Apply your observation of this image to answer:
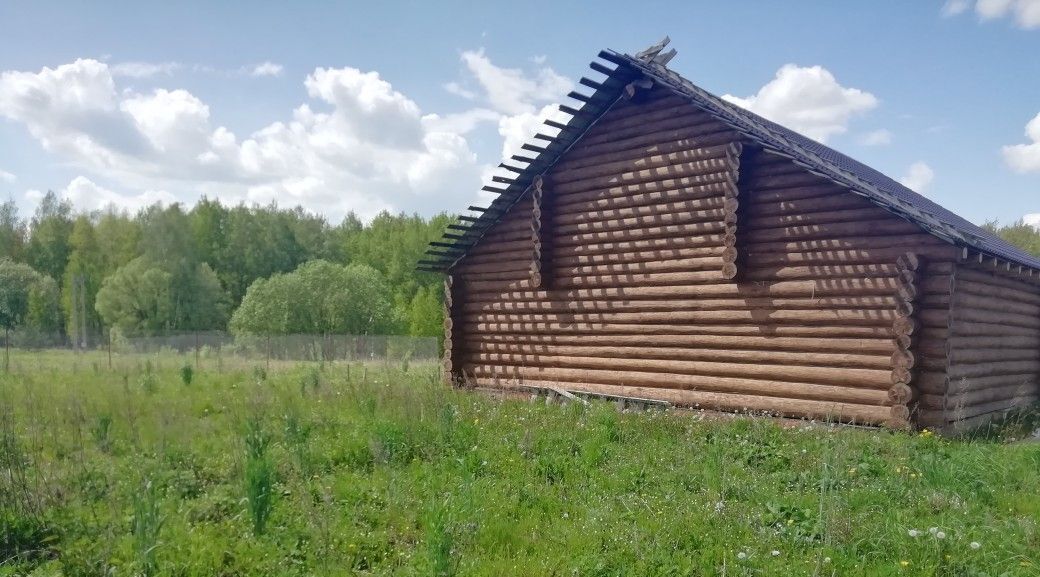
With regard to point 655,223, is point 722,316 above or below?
below

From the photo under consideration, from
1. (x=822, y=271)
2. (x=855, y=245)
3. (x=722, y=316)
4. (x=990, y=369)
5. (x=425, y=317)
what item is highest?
(x=855, y=245)

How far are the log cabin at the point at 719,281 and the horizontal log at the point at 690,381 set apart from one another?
0.09 feet

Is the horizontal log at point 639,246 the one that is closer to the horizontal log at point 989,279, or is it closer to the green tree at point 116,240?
the horizontal log at point 989,279

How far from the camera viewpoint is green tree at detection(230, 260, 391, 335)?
4116 cm

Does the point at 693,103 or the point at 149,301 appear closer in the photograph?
the point at 693,103

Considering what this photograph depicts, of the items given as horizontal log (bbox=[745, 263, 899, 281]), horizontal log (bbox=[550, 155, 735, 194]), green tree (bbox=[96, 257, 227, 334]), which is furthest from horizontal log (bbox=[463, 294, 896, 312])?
green tree (bbox=[96, 257, 227, 334])

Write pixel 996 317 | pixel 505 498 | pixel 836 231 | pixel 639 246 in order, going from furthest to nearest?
pixel 639 246, pixel 996 317, pixel 836 231, pixel 505 498

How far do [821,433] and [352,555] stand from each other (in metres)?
6.32

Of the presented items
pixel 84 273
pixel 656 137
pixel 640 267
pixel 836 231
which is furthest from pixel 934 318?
pixel 84 273

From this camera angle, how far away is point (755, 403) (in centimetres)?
1036

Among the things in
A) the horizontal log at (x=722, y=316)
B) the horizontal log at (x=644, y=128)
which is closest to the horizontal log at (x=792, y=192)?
the horizontal log at (x=644, y=128)

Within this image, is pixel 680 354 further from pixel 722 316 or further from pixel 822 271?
pixel 822 271

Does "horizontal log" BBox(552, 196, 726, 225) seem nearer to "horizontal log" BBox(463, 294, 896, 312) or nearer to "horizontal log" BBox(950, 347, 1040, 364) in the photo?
"horizontal log" BBox(463, 294, 896, 312)

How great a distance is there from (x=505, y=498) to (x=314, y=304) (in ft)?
126
